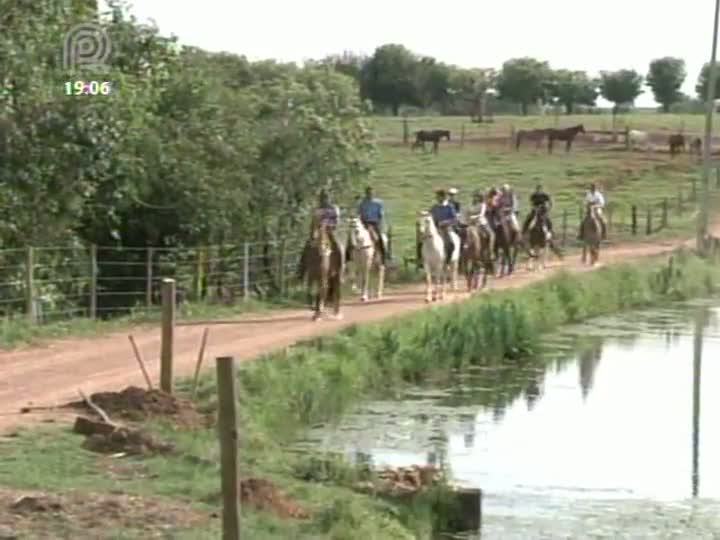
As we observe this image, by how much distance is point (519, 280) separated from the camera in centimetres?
3641

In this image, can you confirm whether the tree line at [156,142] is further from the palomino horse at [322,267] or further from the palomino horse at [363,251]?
the palomino horse at [322,267]

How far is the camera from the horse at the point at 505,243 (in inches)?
1442

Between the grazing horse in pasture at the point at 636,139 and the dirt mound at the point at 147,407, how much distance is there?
62.1 metres

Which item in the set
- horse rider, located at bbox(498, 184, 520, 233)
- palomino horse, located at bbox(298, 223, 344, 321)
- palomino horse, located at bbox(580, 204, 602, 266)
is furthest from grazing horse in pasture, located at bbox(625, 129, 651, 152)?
palomino horse, located at bbox(298, 223, 344, 321)

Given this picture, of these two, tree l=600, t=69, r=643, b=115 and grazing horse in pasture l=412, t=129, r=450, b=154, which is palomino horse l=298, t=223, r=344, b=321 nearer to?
grazing horse in pasture l=412, t=129, r=450, b=154

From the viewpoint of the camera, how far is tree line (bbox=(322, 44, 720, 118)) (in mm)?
111500

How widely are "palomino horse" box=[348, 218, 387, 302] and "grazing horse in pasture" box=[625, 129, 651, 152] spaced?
153 ft

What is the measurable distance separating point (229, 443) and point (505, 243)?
27415mm

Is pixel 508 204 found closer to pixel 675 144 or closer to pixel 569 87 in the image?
pixel 675 144

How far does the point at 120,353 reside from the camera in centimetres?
2161

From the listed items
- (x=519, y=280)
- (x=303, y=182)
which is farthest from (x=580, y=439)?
(x=519, y=280)

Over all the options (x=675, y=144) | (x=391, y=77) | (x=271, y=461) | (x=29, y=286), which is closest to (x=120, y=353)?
(x=29, y=286)

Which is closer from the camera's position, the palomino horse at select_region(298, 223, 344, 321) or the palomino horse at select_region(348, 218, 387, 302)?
the palomino horse at select_region(298, 223, 344, 321)

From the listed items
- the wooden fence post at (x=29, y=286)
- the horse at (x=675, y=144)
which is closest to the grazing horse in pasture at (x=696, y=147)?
the horse at (x=675, y=144)
